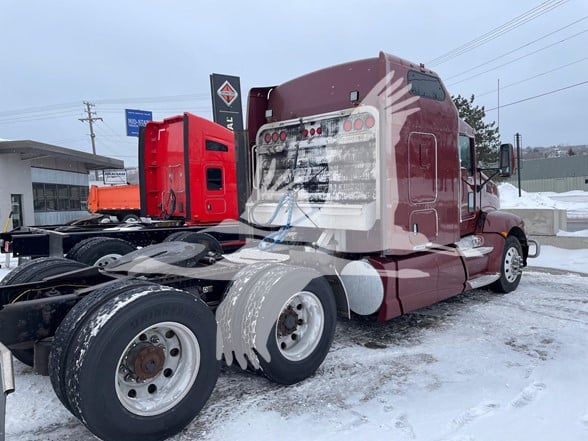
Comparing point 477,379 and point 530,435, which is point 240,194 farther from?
point 530,435

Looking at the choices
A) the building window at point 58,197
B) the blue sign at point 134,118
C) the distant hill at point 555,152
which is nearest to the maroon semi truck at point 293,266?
the blue sign at point 134,118

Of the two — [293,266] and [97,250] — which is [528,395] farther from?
[97,250]

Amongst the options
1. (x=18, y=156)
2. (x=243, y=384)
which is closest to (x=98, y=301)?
(x=243, y=384)

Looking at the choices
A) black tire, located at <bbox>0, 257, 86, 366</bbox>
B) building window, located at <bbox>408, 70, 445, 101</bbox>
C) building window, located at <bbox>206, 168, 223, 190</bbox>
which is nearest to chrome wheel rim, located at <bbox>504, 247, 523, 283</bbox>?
building window, located at <bbox>408, 70, 445, 101</bbox>

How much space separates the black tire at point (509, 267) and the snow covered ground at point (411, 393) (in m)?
1.41

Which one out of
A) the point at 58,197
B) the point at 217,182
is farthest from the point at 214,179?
the point at 58,197

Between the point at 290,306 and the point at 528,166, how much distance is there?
75.7 meters

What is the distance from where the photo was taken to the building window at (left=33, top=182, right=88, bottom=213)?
25000mm

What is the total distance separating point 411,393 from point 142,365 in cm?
213

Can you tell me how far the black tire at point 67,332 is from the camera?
293 cm

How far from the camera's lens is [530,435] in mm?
3100

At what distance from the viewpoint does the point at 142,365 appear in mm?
3141

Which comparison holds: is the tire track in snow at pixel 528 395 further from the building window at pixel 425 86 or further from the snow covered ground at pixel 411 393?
the building window at pixel 425 86

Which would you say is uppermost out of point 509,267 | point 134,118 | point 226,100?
point 134,118
